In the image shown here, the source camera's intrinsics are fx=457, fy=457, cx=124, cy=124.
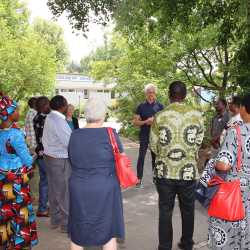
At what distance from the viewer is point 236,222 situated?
3.87 metres

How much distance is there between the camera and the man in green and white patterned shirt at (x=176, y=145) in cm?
468

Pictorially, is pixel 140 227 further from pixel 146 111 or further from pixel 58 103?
pixel 146 111

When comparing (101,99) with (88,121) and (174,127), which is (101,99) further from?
(174,127)

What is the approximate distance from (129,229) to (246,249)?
2.35 meters

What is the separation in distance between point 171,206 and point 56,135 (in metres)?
1.70

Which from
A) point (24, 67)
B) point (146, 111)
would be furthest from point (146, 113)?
point (24, 67)

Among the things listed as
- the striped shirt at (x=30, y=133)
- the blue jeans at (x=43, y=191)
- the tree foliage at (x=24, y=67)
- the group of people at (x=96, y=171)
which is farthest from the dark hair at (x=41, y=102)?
the tree foliage at (x=24, y=67)

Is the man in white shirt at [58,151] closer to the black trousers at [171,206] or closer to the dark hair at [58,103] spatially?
the dark hair at [58,103]

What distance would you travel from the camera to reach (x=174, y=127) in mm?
4672

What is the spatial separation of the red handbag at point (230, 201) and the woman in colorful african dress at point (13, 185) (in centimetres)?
198

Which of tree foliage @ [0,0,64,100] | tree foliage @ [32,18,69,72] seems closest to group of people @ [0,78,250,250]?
tree foliage @ [0,0,64,100]

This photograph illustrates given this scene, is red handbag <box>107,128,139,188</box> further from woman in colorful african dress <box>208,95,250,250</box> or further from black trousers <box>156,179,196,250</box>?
black trousers <box>156,179,196,250</box>

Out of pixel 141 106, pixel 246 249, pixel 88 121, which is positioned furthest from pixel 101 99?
pixel 141 106

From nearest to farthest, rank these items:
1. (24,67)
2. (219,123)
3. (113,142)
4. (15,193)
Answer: (113,142) < (15,193) < (219,123) < (24,67)
